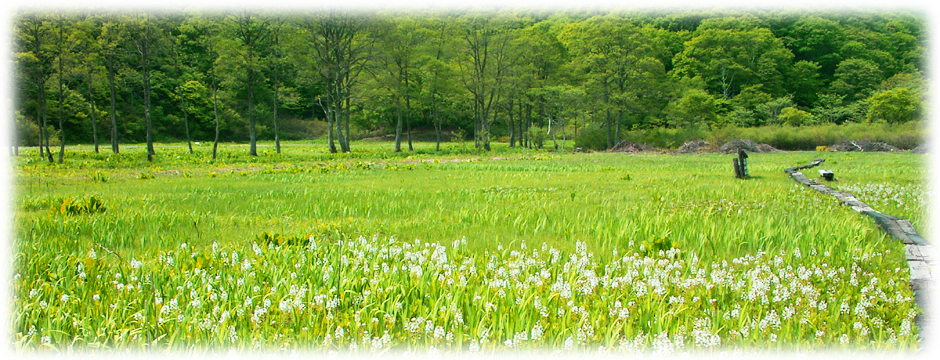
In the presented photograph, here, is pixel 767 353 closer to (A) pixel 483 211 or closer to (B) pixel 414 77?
(A) pixel 483 211

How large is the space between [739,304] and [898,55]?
118385 millimetres

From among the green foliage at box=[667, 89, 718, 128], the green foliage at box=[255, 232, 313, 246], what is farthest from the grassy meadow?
the green foliage at box=[667, 89, 718, 128]

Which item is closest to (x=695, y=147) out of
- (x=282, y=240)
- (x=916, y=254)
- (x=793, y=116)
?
(x=793, y=116)

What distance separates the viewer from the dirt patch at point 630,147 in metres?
44.8

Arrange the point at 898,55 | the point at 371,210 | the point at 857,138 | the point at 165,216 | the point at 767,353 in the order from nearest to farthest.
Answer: the point at 767,353 → the point at 165,216 → the point at 371,210 → the point at 857,138 → the point at 898,55

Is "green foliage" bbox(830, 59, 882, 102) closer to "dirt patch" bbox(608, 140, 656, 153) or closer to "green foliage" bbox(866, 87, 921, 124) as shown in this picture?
"green foliage" bbox(866, 87, 921, 124)

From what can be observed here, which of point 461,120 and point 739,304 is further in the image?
point 461,120

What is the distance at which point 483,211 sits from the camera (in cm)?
745

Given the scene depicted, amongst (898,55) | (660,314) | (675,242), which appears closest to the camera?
(660,314)

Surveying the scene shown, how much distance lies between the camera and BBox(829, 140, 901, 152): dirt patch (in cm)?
4153

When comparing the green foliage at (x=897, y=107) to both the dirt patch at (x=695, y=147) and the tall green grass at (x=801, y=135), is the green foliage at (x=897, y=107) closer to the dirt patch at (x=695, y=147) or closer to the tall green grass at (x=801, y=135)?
the tall green grass at (x=801, y=135)

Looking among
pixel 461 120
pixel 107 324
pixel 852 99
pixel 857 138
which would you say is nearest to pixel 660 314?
pixel 107 324

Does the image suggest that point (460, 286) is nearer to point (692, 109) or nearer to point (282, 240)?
point (282, 240)

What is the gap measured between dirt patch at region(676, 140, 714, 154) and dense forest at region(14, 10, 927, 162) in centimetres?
657
